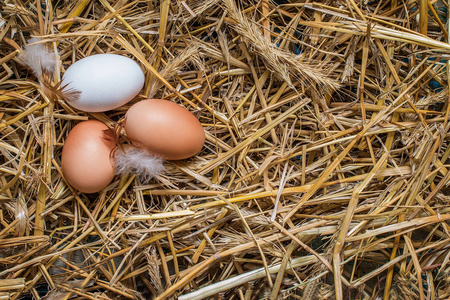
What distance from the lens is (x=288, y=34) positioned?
118 centimetres

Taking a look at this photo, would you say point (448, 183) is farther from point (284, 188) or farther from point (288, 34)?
point (288, 34)

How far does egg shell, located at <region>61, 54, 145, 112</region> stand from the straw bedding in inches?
2.7

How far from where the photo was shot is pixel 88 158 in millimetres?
1100

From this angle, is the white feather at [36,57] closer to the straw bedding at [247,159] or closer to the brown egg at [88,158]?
the straw bedding at [247,159]

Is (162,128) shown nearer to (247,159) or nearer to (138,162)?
(138,162)

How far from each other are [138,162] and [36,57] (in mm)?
450

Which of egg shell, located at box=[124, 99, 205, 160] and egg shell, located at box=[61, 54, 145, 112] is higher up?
egg shell, located at box=[61, 54, 145, 112]

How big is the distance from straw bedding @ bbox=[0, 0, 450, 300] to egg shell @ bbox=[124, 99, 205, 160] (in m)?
0.09

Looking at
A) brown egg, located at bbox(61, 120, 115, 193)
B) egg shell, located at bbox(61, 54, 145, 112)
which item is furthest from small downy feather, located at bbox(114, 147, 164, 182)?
egg shell, located at bbox(61, 54, 145, 112)

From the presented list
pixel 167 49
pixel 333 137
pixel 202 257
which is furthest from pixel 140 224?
pixel 333 137

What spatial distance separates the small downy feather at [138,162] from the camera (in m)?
1.13

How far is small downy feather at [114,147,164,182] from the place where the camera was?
44.5 inches

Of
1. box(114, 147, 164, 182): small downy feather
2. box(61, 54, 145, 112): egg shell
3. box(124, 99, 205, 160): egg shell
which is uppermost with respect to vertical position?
box(61, 54, 145, 112): egg shell

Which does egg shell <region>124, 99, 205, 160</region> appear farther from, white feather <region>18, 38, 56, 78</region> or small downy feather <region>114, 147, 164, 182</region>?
white feather <region>18, 38, 56, 78</region>
